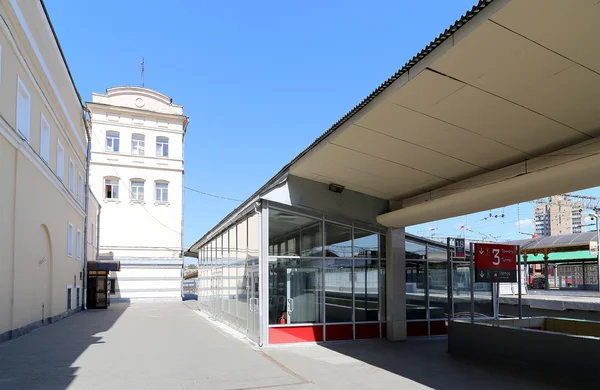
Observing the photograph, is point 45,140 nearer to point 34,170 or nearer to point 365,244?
point 34,170

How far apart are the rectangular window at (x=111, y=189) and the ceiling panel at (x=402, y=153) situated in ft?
101

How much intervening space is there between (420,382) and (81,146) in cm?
2023

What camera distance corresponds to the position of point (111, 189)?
36938mm

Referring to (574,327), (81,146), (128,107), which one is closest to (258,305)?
(574,327)

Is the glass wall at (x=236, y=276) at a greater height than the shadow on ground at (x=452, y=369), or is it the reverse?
the glass wall at (x=236, y=276)

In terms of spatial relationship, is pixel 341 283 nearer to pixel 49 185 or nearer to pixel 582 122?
pixel 582 122

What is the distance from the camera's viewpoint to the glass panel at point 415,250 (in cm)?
1436

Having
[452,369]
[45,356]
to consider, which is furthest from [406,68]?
[45,356]

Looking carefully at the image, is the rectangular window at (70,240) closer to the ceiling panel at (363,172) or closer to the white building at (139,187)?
the ceiling panel at (363,172)

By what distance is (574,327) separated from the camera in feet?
36.5

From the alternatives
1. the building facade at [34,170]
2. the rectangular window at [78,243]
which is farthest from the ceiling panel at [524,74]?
the rectangular window at [78,243]

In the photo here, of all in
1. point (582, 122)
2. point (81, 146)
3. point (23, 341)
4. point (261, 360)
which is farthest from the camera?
point (81, 146)

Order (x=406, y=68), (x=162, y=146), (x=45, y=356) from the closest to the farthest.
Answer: (x=406, y=68) < (x=45, y=356) < (x=162, y=146)

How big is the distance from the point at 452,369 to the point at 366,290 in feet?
14.1
